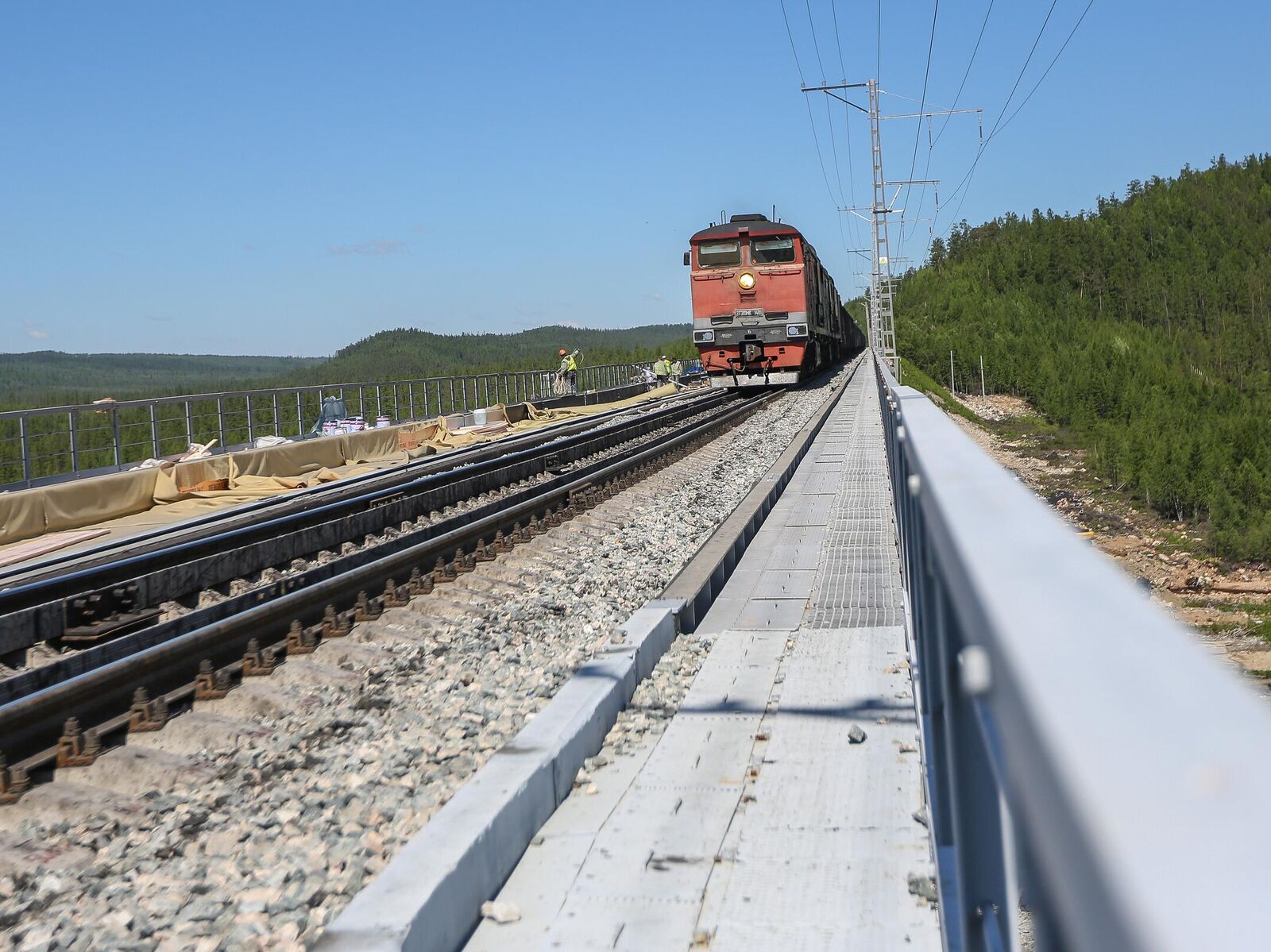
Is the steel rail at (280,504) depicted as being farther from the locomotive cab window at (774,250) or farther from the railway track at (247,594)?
the locomotive cab window at (774,250)

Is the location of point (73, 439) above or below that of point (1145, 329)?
below

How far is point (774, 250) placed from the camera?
31453 millimetres

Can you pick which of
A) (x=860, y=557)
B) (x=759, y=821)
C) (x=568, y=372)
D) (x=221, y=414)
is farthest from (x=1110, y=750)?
(x=568, y=372)

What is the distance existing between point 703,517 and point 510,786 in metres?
9.40

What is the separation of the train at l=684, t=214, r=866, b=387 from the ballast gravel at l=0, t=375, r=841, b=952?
76.6 feet

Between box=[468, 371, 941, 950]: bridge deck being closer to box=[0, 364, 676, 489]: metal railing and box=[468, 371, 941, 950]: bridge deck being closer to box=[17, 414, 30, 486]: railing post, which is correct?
box=[17, 414, 30, 486]: railing post

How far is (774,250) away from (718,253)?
1512mm

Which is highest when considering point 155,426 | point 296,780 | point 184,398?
point 184,398

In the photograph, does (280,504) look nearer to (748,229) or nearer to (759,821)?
(759,821)

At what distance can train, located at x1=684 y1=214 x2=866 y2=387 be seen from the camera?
31484mm

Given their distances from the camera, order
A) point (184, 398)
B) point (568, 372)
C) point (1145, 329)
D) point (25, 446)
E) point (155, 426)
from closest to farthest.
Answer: point (25, 446) < point (155, 426) < point (184, 398) < point (568, 372) < point (1145, 329)

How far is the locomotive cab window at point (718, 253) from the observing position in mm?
31781

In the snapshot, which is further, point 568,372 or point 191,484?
point 568,372

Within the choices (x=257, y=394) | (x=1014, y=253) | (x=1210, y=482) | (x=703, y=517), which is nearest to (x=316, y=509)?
(x=703, y=517)
